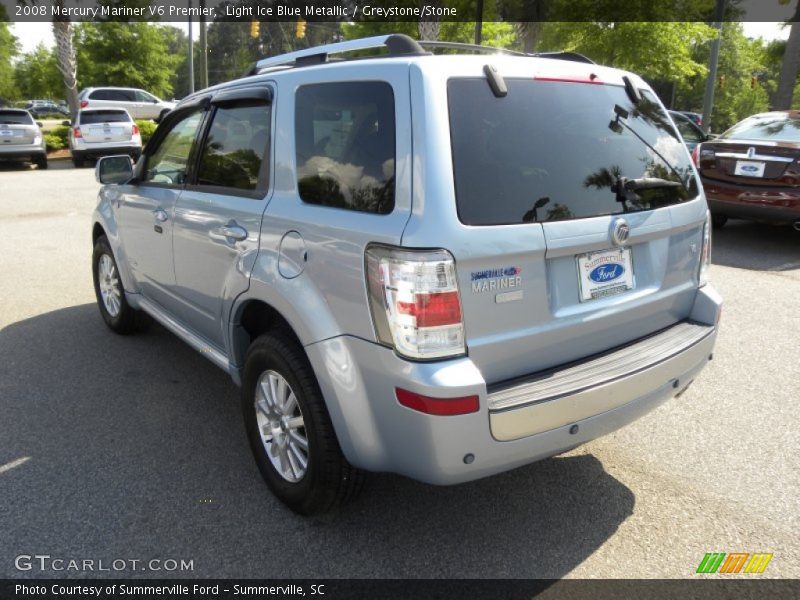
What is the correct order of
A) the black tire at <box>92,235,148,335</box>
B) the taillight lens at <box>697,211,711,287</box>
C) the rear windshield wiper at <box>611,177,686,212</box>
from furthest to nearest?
1. the black tire at <box>92,235,148,335</box>
2. the taillight lens at <box>697,211,711,287</box>
3. the rear windshield wiper at <box>611,177,686,212</box>

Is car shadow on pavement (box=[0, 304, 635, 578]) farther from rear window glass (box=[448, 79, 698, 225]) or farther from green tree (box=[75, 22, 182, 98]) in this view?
green tree (box=[75, 22, 182, 98])

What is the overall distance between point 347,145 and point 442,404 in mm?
1095

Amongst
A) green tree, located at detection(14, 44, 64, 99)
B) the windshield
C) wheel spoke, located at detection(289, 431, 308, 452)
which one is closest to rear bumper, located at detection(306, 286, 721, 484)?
wheel spoke, located at detection(289, 431, 308, 452)

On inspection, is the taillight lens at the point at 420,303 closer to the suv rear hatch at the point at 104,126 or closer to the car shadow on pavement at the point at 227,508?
the car shadow on pavement at the point at 227,508

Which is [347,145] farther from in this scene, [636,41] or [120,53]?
[120,53]

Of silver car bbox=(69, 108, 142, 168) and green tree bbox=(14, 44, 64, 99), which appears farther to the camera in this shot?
green tree bbox=(14, 44, 64, 99)

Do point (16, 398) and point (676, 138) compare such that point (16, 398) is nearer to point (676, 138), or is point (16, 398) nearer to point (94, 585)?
point (94, 585)

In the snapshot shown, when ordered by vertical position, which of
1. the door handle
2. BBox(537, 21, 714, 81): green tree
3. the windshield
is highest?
BBox(537, 21, 714, 81): green tree

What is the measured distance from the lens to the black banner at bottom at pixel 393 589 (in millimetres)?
2498

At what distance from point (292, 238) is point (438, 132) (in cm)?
78

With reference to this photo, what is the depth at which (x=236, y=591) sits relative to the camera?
99.4 inches

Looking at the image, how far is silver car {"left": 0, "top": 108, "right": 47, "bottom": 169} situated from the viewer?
1775 cm

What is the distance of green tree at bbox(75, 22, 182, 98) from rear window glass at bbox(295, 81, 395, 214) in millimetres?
40372

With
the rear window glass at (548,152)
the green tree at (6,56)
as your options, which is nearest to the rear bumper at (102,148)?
the rear window glass at (548,152)
